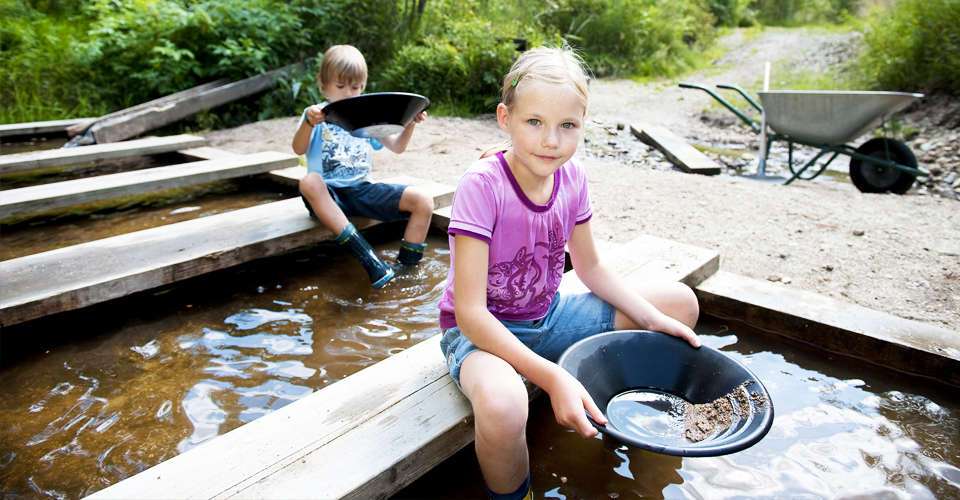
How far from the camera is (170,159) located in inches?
196

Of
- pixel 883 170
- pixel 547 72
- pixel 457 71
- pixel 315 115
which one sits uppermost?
pixel 547 72

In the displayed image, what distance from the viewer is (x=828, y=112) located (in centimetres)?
504

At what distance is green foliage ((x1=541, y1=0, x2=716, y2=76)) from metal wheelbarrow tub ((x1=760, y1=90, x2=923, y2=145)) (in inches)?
240

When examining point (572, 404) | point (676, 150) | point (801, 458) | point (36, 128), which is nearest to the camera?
point (572, 404)

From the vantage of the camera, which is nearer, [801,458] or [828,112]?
[801,458]

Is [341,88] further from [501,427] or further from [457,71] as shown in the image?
[457,71]

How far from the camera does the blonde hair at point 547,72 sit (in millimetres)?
1480

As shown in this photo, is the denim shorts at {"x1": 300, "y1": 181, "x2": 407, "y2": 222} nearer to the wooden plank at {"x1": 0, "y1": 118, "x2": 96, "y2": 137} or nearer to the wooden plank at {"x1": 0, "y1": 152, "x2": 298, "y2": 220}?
the wooden plank at {"x1": 0, "y1": 152, "x2": 298, "y2": 220}

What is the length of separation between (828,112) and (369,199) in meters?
4.02

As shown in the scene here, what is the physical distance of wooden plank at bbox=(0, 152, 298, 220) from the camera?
3.21 metres

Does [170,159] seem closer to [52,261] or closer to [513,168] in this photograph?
[52,261]

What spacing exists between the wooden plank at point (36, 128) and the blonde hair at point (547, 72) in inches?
209

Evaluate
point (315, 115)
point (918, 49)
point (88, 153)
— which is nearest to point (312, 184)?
point (315, 115)

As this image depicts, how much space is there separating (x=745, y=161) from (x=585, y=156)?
1.81 meters
